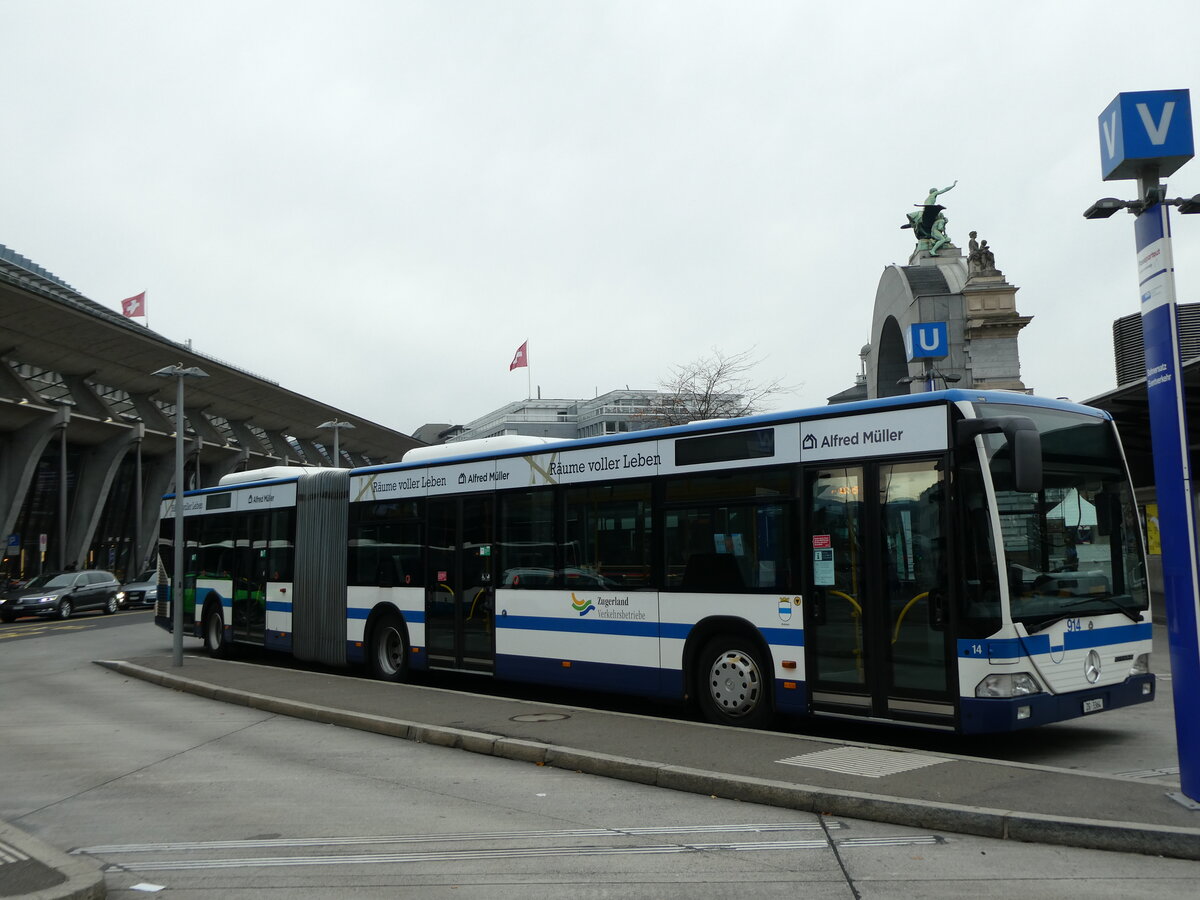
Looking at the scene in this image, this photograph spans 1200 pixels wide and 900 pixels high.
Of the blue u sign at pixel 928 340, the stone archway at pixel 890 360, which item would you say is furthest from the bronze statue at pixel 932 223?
the blue u sign at pixel 928 340

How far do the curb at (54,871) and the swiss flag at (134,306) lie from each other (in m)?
53.0

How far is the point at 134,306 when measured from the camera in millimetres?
55469

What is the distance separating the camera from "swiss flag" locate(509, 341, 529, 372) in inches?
2125

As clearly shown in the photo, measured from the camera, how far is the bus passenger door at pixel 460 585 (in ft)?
44.4

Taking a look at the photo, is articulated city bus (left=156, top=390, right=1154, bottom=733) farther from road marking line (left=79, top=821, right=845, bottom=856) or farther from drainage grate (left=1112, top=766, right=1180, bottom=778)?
road marking line (left=79, top=821, right=845, bottom=856)

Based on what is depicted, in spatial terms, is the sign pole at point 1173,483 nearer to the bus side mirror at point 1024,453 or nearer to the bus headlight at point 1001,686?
the bus side mirror at point 1024,453

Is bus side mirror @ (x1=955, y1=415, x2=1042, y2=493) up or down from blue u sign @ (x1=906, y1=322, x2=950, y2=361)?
down

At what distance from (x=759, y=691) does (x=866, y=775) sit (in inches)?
93.4

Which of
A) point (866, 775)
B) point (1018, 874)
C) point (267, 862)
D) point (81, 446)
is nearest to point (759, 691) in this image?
point (866, 775)

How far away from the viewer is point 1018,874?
584 cm

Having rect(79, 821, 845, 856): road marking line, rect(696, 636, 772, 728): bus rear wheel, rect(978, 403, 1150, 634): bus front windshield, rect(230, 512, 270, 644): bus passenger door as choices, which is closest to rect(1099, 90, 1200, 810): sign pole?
rect(978, 403, 1150, 634): bus front windshield

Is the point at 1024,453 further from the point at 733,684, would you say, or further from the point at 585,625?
the point at 585,625

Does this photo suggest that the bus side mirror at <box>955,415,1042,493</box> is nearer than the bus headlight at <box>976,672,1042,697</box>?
Yes

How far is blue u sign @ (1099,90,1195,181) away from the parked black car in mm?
39968
